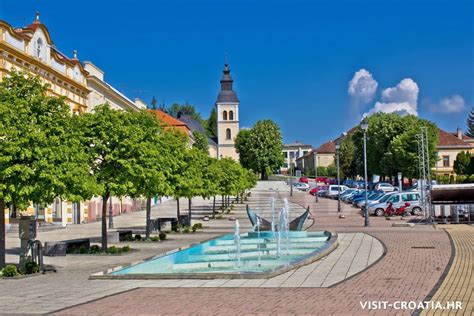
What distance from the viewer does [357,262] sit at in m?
17.6

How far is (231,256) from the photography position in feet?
69.4

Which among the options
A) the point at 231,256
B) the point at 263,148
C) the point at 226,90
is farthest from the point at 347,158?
the point at 231,256

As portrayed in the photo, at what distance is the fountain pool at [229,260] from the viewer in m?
15.3

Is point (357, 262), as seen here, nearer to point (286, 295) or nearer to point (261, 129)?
point (286, 295)

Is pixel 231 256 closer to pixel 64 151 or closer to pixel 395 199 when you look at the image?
pixel 64 151

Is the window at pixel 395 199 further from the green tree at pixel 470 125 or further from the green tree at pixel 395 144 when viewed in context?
the green tree at pixel 470 125

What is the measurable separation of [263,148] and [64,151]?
325 feet

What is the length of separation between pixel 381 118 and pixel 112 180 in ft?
236

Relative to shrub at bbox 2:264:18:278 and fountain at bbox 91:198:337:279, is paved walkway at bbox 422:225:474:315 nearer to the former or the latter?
fountain at bbox 91:198:337:279

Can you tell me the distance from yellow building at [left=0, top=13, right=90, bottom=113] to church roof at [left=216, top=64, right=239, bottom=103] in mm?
91450

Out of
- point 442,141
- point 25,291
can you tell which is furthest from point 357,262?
point 442,141

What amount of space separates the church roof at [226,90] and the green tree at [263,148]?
22101 mm

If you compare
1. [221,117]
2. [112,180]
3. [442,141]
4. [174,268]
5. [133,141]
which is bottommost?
[174,268]

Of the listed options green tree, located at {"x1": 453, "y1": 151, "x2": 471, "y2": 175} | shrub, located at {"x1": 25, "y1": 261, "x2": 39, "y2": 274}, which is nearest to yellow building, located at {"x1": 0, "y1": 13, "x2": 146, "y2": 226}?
shrub, located at {"x1": 25, "y1": 261, "x2": 39, "y2": 274}
